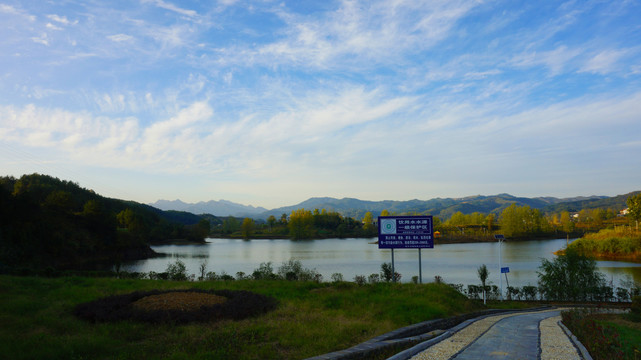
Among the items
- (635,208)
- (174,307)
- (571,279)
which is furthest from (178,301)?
(635,208)

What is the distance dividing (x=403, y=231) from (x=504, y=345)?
10725mm

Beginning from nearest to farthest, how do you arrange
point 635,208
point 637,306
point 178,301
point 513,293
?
1. point 178,301
2. point 637,306
3. point 513,293
4. point 635,208

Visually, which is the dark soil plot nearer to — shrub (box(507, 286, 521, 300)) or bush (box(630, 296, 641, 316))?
bush (box(630, 296, 641, 316))

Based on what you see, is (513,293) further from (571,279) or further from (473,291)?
(571,279)

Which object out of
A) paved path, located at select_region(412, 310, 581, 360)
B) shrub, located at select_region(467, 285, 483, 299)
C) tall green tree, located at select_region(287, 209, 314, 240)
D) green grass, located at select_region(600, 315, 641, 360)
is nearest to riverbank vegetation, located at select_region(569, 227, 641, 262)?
shrub, located at select_region(467, 285, 483, 299)

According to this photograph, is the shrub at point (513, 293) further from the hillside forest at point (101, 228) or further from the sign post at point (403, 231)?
the sign post at point (403, 231)

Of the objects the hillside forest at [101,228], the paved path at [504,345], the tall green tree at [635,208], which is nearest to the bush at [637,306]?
the paved path at [504,345]

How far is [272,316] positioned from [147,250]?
6205 cm

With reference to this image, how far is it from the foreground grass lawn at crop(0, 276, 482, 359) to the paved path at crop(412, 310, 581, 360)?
154cm

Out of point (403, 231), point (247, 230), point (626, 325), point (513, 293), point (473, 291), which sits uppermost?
point (403, 231)

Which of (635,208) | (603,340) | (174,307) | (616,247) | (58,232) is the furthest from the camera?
(635,208)

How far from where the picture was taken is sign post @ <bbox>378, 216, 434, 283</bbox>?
722 inches

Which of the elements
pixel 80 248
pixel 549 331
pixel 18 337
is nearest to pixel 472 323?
pixel 549 331

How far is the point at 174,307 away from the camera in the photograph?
389 inches
